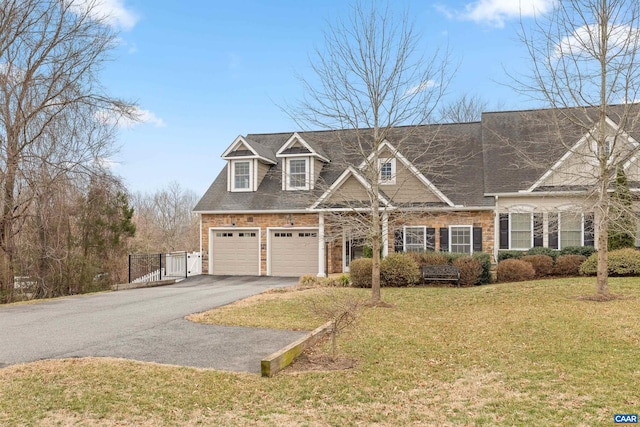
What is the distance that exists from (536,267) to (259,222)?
11778 millimetres

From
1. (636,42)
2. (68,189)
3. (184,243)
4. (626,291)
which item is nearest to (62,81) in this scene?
(68,189)

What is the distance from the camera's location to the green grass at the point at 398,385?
591cm

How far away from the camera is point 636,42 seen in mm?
12539

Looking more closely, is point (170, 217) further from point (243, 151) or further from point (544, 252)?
point (544, 252)

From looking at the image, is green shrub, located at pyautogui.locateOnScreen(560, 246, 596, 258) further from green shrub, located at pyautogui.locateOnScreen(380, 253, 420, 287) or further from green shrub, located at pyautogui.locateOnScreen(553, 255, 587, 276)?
green shrub, located at pyautogui.locateOnScreen(380, 253, 420, 287)

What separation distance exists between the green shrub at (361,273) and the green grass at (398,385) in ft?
23.2

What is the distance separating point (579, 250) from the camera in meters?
19.1

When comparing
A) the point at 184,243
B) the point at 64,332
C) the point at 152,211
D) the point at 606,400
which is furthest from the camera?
the point at 152,211

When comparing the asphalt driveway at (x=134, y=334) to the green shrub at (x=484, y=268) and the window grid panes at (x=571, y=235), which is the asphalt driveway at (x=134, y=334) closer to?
the green shrub at (x=484, y=268)

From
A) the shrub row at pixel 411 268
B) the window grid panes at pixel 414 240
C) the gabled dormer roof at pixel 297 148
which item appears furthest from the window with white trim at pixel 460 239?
the gabled dormer roof at pixel 297 148

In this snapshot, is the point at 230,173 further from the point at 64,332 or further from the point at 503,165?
the point at 64,332

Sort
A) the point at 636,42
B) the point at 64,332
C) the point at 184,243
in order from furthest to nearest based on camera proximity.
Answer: the point at 184,243 → the point at 636,42 → the point at 64,332

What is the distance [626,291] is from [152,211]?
136ft

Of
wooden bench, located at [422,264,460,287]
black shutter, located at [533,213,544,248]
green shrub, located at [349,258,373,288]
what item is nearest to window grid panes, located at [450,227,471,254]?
black shutter, located at [533,213,544,248]
